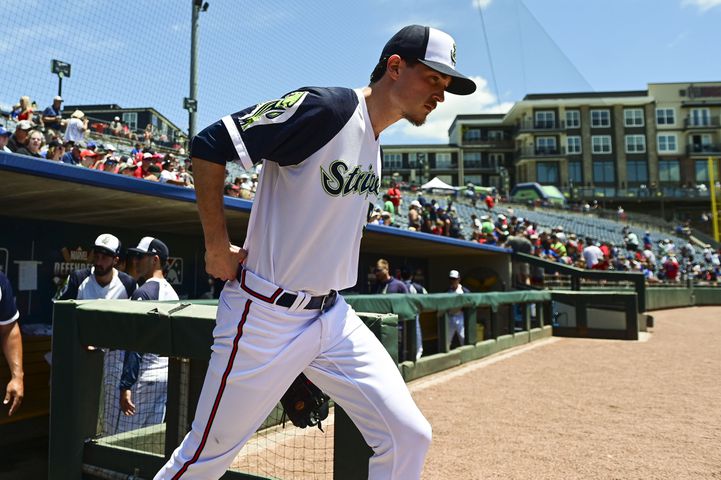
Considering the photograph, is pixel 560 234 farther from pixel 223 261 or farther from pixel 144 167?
pixel 223 261

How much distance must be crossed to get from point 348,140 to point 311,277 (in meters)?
0.48

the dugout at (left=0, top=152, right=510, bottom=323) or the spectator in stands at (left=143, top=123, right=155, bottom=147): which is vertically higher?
the spectator in stands at (left=143, top=123, right=155, bottom=147)

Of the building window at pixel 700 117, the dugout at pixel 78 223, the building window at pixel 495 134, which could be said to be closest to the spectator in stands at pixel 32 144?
the dugout at pixel 78 223

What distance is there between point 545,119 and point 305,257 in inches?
2342

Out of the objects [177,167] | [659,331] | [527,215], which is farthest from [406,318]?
[527,215]

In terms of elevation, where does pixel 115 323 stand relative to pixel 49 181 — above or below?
below

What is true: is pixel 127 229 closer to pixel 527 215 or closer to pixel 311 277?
pixel 311 277

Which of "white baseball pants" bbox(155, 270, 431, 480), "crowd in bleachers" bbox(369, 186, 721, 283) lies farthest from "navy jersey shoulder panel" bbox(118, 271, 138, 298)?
"crowd in bleachers" bbox(369, 186, 721, 283)

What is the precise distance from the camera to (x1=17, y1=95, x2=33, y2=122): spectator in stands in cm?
955

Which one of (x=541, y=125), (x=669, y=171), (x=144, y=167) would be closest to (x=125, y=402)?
(x=144, y=167)

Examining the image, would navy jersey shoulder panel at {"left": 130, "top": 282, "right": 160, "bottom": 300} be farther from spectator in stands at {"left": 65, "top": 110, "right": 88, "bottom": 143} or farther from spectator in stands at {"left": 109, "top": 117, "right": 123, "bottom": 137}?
spectator in stands at {"left": 109, "top": 117, "right": 123, "bottom": 137}

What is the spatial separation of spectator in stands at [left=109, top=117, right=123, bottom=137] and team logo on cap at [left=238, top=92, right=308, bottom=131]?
12621mm

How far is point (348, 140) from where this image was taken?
1933 millimetres

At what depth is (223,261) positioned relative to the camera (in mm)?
1880
